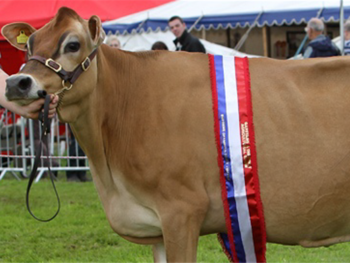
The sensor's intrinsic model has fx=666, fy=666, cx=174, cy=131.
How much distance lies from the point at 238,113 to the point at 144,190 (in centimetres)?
74

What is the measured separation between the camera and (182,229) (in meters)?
3.98

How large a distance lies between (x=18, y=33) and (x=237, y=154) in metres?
1.67

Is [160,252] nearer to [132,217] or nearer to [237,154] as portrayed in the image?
[132,217]

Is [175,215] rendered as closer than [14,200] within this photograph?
Yes

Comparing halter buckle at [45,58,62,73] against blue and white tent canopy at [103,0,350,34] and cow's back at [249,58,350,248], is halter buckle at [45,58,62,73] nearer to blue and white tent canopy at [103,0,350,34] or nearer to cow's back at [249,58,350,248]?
cow's back at [249,58,350,248]

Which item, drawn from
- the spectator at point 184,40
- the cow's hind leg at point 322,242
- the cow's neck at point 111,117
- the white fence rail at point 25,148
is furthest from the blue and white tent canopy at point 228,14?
the cow's hind leg at point 322,242

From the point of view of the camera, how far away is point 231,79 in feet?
13.7

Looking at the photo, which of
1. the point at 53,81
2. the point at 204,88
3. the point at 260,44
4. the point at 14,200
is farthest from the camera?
the point at 260,44

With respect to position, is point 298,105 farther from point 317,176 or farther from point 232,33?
point 232,33

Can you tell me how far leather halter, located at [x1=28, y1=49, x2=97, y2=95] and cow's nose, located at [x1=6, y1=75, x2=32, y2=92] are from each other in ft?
0.55

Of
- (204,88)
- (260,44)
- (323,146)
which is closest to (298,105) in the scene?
(323,146)

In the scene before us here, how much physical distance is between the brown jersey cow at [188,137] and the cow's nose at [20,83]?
0.13 metres

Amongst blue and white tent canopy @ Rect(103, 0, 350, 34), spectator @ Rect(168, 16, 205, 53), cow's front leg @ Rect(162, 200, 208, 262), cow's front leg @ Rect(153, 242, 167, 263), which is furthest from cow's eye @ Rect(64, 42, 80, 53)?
blue and white tent canopy @ Rect(103, 0, 350, 34)

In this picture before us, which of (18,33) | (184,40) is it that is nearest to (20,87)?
(18,33)
